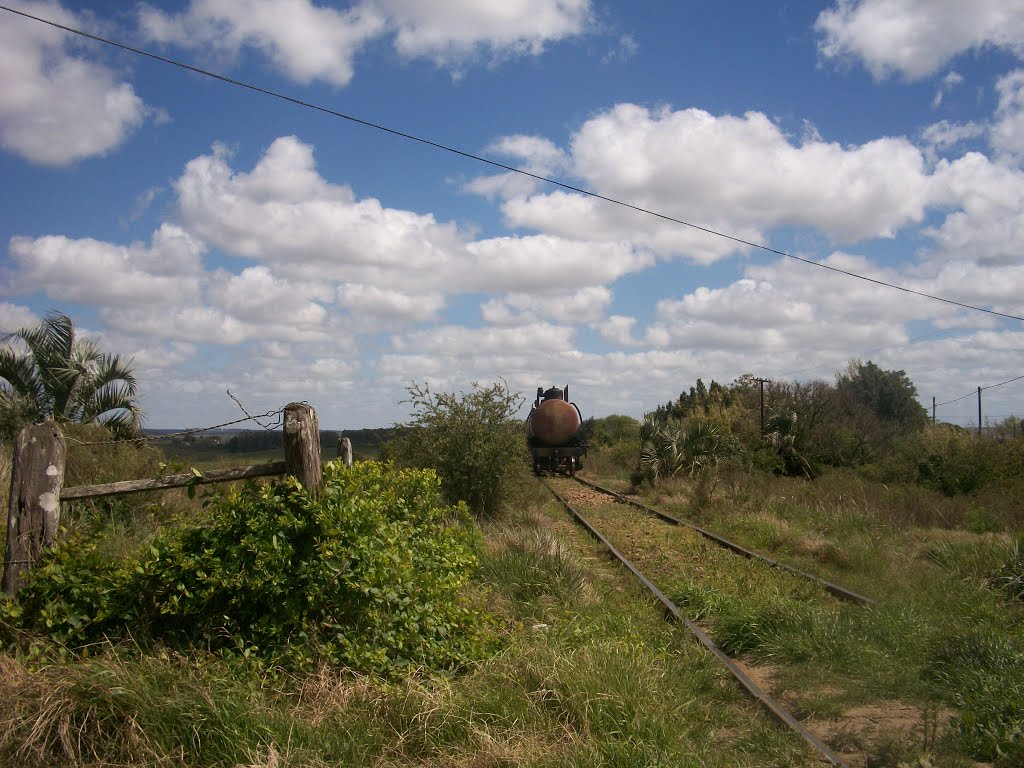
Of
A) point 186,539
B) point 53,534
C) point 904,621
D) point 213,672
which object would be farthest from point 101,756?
point 904,621

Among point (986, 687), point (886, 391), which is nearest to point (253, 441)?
point (986, 687)

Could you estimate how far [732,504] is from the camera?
17734 millimetres

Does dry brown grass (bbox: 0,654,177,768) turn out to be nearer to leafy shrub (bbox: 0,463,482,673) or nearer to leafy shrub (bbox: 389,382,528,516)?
leafy shrub (bbox: 0,463,482,673)

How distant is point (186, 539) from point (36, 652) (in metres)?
1.01

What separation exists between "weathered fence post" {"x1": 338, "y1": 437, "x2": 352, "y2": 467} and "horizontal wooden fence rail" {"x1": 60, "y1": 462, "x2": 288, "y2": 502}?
1757mm

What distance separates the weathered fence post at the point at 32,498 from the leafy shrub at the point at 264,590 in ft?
0.49

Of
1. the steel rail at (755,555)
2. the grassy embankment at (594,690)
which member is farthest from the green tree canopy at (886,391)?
the grassy embankment at (594,690)

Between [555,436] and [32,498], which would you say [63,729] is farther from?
[555,436]

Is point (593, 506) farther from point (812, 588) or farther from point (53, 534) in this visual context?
point (53, 534)

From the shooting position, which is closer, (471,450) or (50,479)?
(50,479)

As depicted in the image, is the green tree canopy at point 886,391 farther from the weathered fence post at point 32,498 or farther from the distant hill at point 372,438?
the weathered fence post at point 32,498

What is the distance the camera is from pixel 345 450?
A: 7449mm

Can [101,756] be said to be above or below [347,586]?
below

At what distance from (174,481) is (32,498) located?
0.89 m
